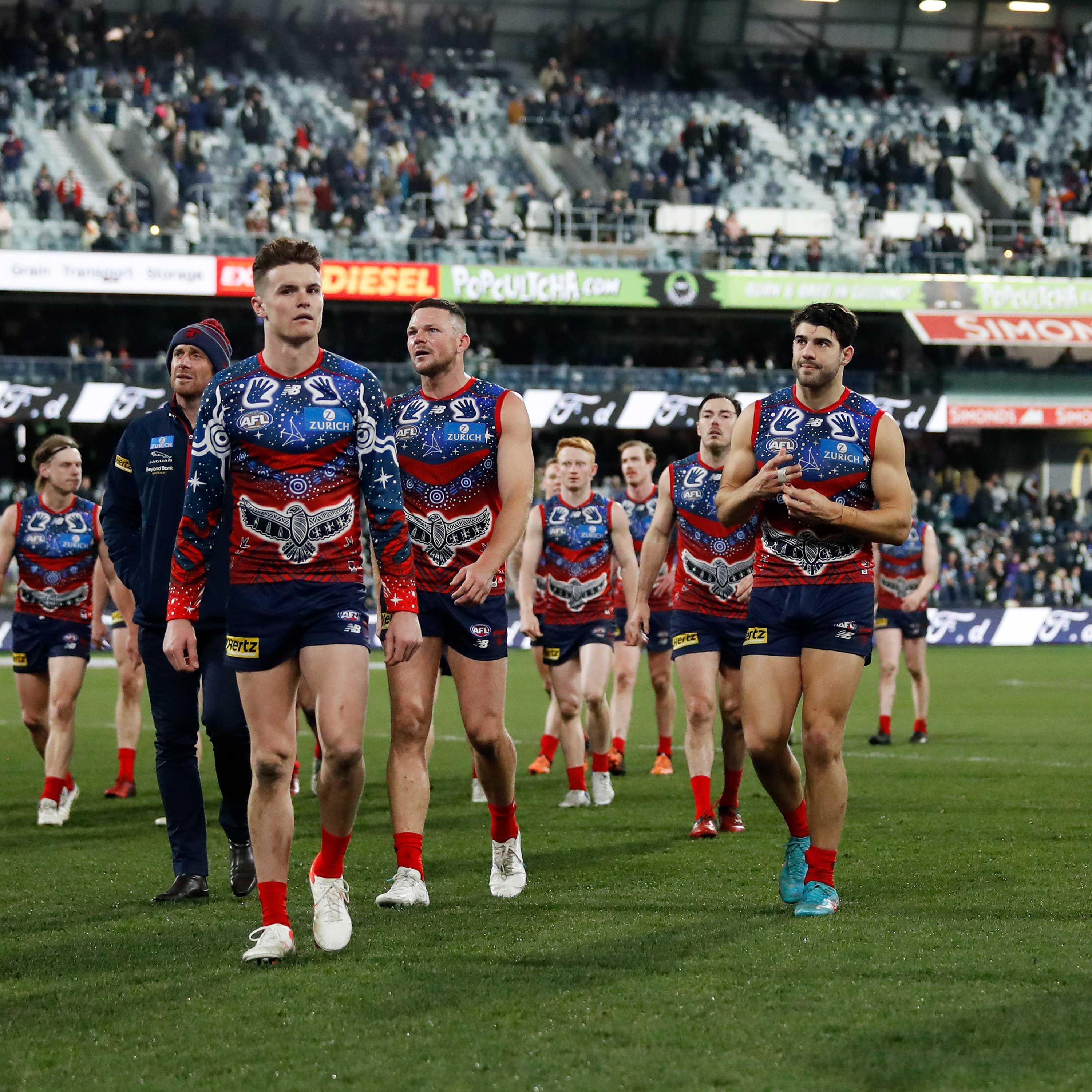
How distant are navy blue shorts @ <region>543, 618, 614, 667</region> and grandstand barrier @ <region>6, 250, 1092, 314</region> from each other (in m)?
Answer: 23.0

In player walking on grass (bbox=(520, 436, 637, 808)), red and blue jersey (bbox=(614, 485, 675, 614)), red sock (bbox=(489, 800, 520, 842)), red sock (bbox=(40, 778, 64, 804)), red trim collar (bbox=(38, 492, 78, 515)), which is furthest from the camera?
red and blue jersey (bbox=(614, 485, 675, 614))

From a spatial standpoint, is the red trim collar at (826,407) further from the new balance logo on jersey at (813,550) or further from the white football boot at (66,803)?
the white football boot at (66,803)

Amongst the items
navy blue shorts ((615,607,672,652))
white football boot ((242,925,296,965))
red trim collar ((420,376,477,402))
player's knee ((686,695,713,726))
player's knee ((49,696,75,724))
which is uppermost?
red trim collar ((420,376,477,402))

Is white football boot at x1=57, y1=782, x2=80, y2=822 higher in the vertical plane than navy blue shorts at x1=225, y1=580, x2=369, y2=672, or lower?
lower

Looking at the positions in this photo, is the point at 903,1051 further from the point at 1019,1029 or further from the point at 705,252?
the point at 705,252

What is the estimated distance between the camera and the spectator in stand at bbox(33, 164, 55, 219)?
34312 millimetres

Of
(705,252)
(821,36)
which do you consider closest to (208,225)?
(705,252)

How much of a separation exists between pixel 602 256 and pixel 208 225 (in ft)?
28.9

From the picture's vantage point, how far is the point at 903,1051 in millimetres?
4434

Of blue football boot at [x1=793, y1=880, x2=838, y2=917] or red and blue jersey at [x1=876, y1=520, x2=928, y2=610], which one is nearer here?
blue football boot at [x1=793, y1=880, x2=838, y2=917]

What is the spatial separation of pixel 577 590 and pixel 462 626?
445 cm

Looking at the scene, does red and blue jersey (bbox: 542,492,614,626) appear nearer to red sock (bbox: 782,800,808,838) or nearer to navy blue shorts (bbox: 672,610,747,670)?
navy blue shorts (bbox: 672,610,747,670)

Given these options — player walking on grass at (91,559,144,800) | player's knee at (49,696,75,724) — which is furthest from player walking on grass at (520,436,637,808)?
player's knee at (49,696,75,724)

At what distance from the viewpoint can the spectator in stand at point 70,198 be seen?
34406 mm
